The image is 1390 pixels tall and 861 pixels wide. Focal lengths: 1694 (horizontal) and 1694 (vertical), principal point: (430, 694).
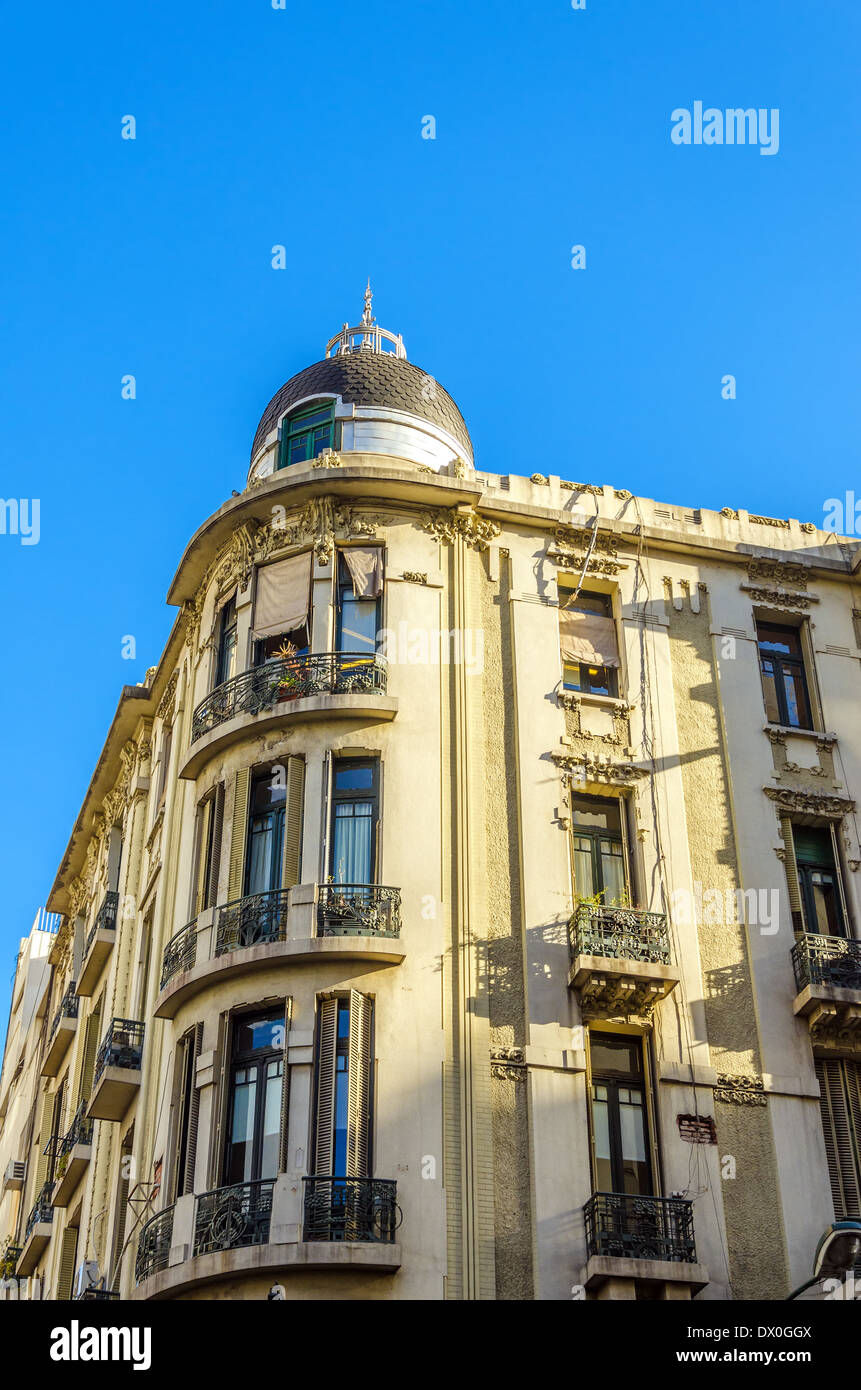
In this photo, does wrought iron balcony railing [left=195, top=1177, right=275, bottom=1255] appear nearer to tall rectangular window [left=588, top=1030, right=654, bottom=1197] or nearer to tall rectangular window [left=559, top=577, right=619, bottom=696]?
tall rectangular window [left=588, top=1030, right=654, bottom=1197]

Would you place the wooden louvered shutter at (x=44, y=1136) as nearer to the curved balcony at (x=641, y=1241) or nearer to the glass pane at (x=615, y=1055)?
the glass pane at (x=615, y=1055)

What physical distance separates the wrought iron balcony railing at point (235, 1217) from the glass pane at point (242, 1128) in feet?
1.17

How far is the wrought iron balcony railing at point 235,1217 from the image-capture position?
2288 centimetres

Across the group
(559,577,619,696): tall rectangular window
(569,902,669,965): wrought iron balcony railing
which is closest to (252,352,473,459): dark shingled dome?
(559,577,619,696): tall rectangular window

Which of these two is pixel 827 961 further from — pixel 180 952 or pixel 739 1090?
pixel 180 952

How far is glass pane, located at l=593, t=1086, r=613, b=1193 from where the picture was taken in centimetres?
2445

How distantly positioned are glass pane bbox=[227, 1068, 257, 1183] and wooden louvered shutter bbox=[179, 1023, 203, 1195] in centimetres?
65

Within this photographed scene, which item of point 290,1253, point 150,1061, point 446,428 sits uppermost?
point 446,428

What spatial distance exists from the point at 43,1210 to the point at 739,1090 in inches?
675

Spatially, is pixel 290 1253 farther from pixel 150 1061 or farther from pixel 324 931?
pixel 150 1061

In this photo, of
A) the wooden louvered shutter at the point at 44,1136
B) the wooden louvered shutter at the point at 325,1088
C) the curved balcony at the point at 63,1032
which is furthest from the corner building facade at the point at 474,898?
the wooden louvered shutter at the point at 44,1136

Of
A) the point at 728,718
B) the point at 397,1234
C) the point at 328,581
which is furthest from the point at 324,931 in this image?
the point at 728,718

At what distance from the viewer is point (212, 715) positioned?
2839cm

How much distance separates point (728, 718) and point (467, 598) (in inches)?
197
